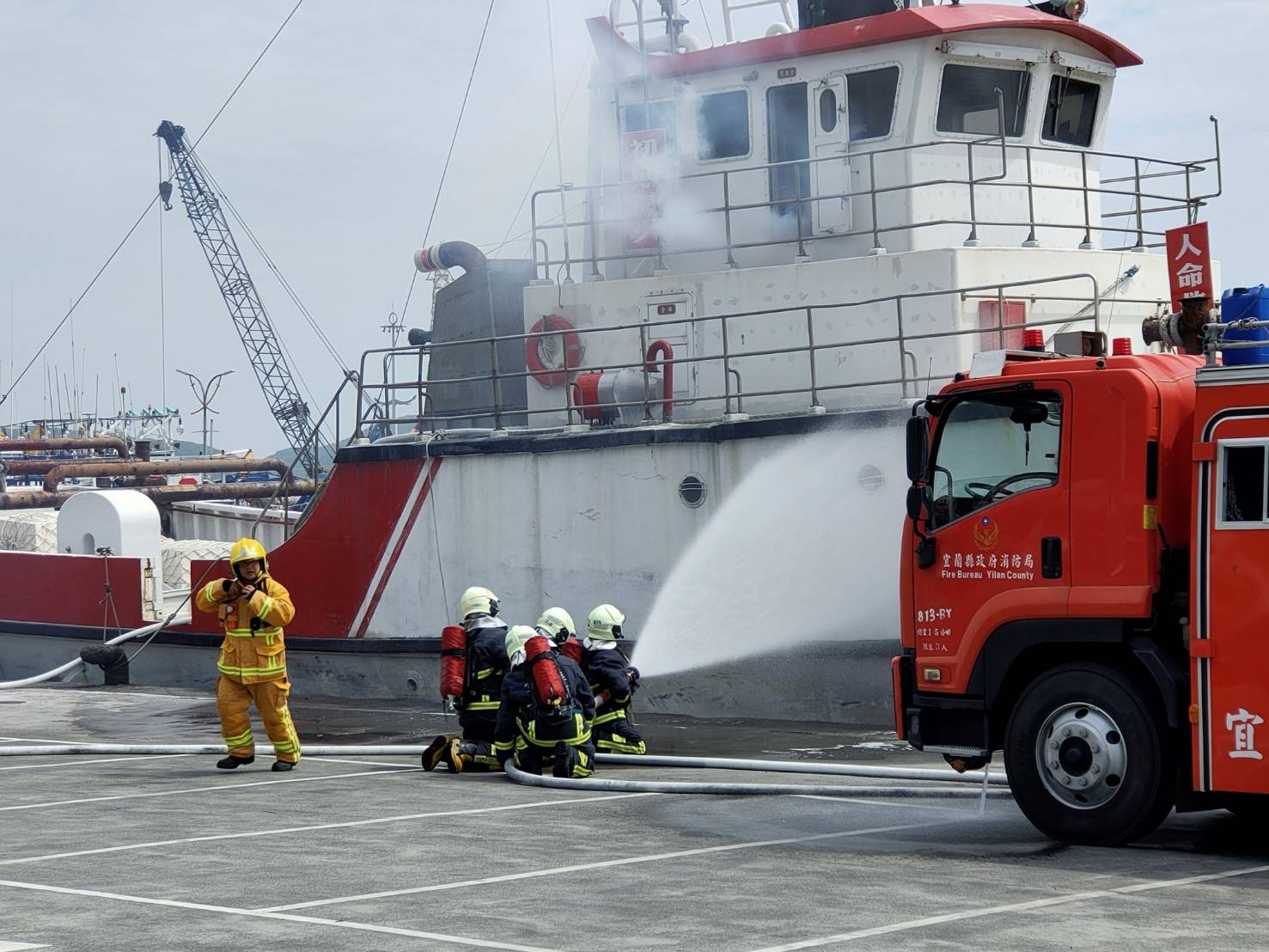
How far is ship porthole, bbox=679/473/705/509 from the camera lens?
12.7m

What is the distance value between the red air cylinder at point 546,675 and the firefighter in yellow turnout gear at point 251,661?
1.78 m

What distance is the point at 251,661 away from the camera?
10344 mm

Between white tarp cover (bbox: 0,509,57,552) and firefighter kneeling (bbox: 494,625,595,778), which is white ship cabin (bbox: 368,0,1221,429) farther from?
white tarp cover (bbox: 0,509,57,552)

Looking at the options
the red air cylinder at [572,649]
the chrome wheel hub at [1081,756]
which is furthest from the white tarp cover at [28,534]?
the chrome wheel hub at [1081,756]

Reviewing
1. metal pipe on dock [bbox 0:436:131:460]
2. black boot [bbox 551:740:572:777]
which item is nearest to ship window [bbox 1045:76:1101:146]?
black boot [bbox 551:740:572:777]

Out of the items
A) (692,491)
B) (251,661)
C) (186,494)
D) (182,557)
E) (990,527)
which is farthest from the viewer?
(186,494)

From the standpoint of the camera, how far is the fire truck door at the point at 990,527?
24.4ft

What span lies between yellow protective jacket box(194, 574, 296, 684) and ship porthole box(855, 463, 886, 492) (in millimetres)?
4298

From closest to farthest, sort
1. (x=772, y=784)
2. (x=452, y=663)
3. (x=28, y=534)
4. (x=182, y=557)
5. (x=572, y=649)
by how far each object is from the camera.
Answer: (x=772, y=784) < (x=452, y=663) < (x=572, y=649) < (x=182, y=557) < (x=28, y=534)

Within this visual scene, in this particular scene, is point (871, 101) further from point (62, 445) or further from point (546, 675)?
point (62, 445)

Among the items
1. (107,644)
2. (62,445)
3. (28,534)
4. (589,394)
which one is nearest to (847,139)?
(589,394)

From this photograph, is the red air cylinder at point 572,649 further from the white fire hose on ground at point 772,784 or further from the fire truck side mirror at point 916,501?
the fire truck side mirror at point 916,501

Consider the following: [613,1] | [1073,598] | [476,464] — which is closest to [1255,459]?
[1073,598]

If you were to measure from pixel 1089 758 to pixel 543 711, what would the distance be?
11.6 feet
